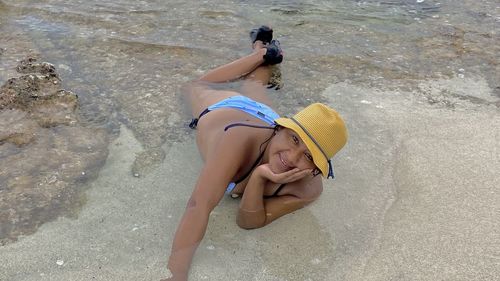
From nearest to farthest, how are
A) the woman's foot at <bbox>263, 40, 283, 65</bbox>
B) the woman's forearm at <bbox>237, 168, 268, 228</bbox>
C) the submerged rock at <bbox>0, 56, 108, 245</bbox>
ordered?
1. the woman's forearm at <bbox>237, 168, 268, 228</bbox>
2. the submerged rock at <bbox>0, 56, 108, 245</bbox>
3. the woman's foot at <bbox>263, 40, 283, 65</bbox>

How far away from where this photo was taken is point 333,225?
303 centimetres

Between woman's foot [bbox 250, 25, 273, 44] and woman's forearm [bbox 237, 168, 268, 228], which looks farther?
woman's foot [bbox 250, 25, 273, 44]

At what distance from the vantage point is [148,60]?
486cm

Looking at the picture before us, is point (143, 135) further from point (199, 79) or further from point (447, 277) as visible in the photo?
point (447, 277)

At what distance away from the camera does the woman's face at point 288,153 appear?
273 centimetres

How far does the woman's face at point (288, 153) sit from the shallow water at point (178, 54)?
992mm

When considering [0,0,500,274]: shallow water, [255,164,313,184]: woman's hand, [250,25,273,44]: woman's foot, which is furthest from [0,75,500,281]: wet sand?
[250,25,273,44]: woman's foot

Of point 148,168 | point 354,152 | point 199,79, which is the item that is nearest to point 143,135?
point 148,168

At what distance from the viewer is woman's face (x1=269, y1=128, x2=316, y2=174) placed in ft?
8.96

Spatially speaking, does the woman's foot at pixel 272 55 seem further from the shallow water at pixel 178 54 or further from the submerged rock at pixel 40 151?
the submerged rock at pixel 40 151

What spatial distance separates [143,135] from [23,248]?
4.13 feet

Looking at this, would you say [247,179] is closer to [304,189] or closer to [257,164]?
[257,164]

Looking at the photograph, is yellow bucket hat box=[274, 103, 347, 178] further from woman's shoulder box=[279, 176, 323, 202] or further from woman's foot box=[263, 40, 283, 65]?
woman's foot box=[263, 40, 283, 65]

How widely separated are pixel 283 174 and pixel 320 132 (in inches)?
11.4
